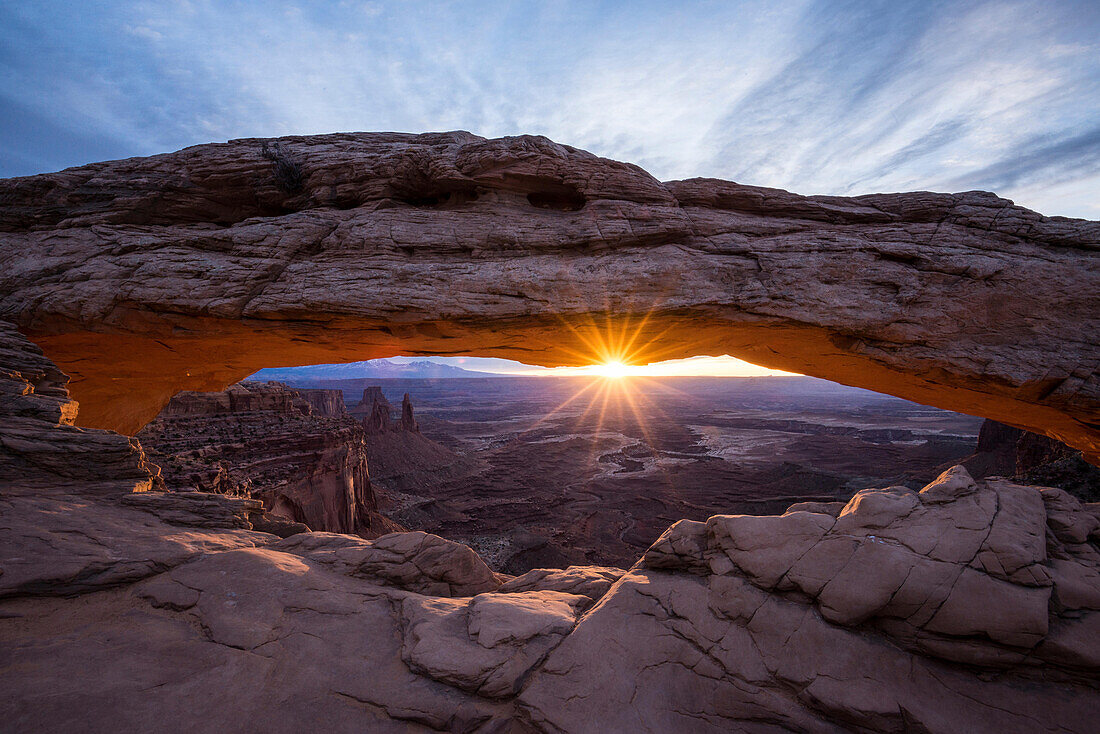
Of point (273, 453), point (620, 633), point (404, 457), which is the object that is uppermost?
point (620, 633)

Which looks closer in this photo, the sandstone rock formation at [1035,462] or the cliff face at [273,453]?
the sandstone rock formation at [1035,462]

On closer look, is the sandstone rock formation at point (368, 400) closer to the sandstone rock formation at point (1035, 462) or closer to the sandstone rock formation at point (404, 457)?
the sandstone rock formation at point (404, 457)

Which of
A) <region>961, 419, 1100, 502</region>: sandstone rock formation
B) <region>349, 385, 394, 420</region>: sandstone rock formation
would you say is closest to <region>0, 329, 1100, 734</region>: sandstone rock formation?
<region>961, 419, 1100, 502</region>: sandstone rock formation

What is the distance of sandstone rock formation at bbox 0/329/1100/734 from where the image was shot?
364cm

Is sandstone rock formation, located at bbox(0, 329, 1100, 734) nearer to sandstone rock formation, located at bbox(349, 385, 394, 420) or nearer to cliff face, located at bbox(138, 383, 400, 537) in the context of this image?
cliff face, located at bbox(138, 383, 400, 537)

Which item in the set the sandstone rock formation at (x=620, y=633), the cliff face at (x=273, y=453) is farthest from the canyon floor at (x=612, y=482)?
the sandstone rock formation at (x=620, y=633)

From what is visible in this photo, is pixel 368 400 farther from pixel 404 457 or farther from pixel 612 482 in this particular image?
pixel 612 482

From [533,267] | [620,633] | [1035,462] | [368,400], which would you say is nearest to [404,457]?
[533,267]

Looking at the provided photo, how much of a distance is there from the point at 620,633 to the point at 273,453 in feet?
74.5

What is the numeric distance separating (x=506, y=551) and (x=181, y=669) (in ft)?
59.5

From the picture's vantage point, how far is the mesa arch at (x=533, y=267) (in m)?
7.88

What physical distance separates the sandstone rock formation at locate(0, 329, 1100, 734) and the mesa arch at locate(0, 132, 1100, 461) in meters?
4.11

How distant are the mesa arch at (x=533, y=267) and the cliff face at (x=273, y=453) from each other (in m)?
7.29

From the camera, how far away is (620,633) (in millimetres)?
4680
